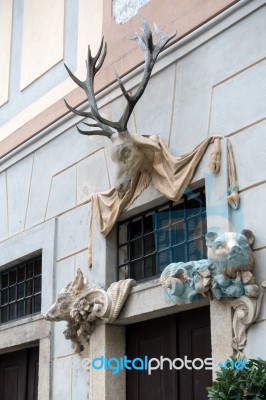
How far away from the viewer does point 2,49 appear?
13555 millimetres

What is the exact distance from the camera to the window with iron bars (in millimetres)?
9055

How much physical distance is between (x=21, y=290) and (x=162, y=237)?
3.17 m

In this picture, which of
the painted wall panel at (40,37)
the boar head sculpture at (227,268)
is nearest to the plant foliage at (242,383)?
the boar head sculpture at (227,268)

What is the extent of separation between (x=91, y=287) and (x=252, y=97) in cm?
290

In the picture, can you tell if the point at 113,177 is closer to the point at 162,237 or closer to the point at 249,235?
the point at 162,237

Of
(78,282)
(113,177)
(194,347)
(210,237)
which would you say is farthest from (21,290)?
(210,237)

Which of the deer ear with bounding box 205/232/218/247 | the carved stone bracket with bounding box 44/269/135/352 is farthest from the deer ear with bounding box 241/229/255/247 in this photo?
the carved stone bracket with bounding box 44/269/135/352

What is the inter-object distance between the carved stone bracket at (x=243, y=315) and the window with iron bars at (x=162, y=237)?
3.20 feet

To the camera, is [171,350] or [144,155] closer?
[171,350]

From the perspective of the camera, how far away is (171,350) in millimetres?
9227

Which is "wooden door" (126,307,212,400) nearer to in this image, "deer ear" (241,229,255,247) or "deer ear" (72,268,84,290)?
"deer ear" (72,268,84,290)

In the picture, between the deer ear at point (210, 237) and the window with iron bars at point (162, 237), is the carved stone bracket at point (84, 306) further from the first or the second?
the deer ear at point (210, 237)

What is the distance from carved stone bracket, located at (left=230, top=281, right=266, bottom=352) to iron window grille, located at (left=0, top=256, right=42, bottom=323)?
4084mm

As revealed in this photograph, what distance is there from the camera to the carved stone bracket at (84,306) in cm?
951
